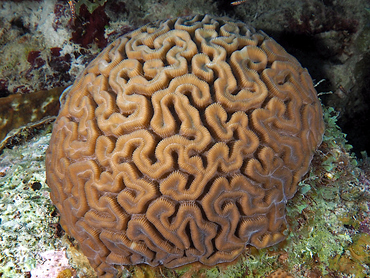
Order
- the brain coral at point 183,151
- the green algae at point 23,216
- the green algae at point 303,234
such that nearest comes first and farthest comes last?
the brain coral at point 183,151
the green algae at point 303,234
the green algae at point 23,216

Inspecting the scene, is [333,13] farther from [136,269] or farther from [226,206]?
[136,269]

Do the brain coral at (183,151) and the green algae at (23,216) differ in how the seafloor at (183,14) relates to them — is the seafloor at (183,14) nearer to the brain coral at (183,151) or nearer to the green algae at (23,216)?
the green algae at (23,216)

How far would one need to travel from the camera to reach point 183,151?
8.66 ft

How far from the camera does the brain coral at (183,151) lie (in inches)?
106

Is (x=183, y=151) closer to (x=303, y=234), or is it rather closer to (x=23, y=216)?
(x=303, y=234)

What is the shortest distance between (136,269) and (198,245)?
1.00 meters

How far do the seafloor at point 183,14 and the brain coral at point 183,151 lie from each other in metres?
0.39

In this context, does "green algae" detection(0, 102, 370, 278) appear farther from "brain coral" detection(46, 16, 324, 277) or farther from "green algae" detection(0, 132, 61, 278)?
"brain coral" detection(46, 16, 324, 277)

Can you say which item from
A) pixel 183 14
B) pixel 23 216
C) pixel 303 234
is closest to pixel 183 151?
pixel 303 234

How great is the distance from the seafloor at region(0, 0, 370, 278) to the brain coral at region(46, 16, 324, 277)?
391mm

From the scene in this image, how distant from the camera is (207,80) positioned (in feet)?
9.81

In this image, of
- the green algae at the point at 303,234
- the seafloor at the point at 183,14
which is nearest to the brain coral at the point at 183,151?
the green algae at the point at 303,234

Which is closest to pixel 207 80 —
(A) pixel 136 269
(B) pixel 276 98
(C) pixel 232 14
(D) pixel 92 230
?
(B) pixel 276 98

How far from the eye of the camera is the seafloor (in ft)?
10.4
